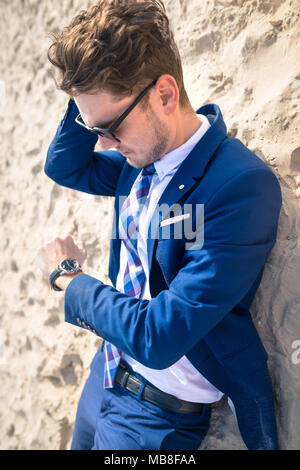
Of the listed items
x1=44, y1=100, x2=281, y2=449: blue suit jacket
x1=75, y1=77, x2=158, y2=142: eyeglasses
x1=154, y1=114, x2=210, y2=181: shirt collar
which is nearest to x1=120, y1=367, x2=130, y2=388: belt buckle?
x1=44, y1=100, x2=281, y2=449: blue suit jacket

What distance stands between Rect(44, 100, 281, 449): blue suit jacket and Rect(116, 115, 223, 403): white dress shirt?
0.18ft

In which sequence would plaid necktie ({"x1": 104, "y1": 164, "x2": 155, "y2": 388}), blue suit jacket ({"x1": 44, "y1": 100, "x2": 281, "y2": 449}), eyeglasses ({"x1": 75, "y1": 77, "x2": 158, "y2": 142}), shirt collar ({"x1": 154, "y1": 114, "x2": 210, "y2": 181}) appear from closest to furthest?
1. blue suit jacket ({"x1": 44, "y1": 100, "x2": 281, "y2": 449})
2. eyeglasses ({"x1": 75, "y1": 77, "x2": 158, "y2": 142})
3. shirt collar ({"x1": 154, "y1": 114, "x2": 210, "y2": 181})
4. plaid necktie ({"x1": 104, "y1": 164, "x2": 155, "y2": 388})

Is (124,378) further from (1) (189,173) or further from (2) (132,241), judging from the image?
(1) (189,173)

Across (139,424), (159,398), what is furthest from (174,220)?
(139,424)

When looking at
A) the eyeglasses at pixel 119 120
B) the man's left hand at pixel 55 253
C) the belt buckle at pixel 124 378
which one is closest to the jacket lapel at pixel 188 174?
the eyeglasses at pixel 119 120

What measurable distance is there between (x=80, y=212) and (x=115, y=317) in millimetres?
1382

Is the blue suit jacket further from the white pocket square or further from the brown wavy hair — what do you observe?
the brown wavy hair

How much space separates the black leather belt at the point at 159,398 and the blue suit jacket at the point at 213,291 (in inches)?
6.2

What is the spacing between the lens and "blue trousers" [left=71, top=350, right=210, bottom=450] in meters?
1.42

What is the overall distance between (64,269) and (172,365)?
0.49m

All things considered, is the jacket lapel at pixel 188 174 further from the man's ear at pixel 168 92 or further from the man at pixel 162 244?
the man's ear at pixel 168 92

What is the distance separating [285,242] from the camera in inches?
55.1

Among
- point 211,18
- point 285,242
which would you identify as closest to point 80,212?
point 211,18

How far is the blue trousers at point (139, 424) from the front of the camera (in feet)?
4.66
